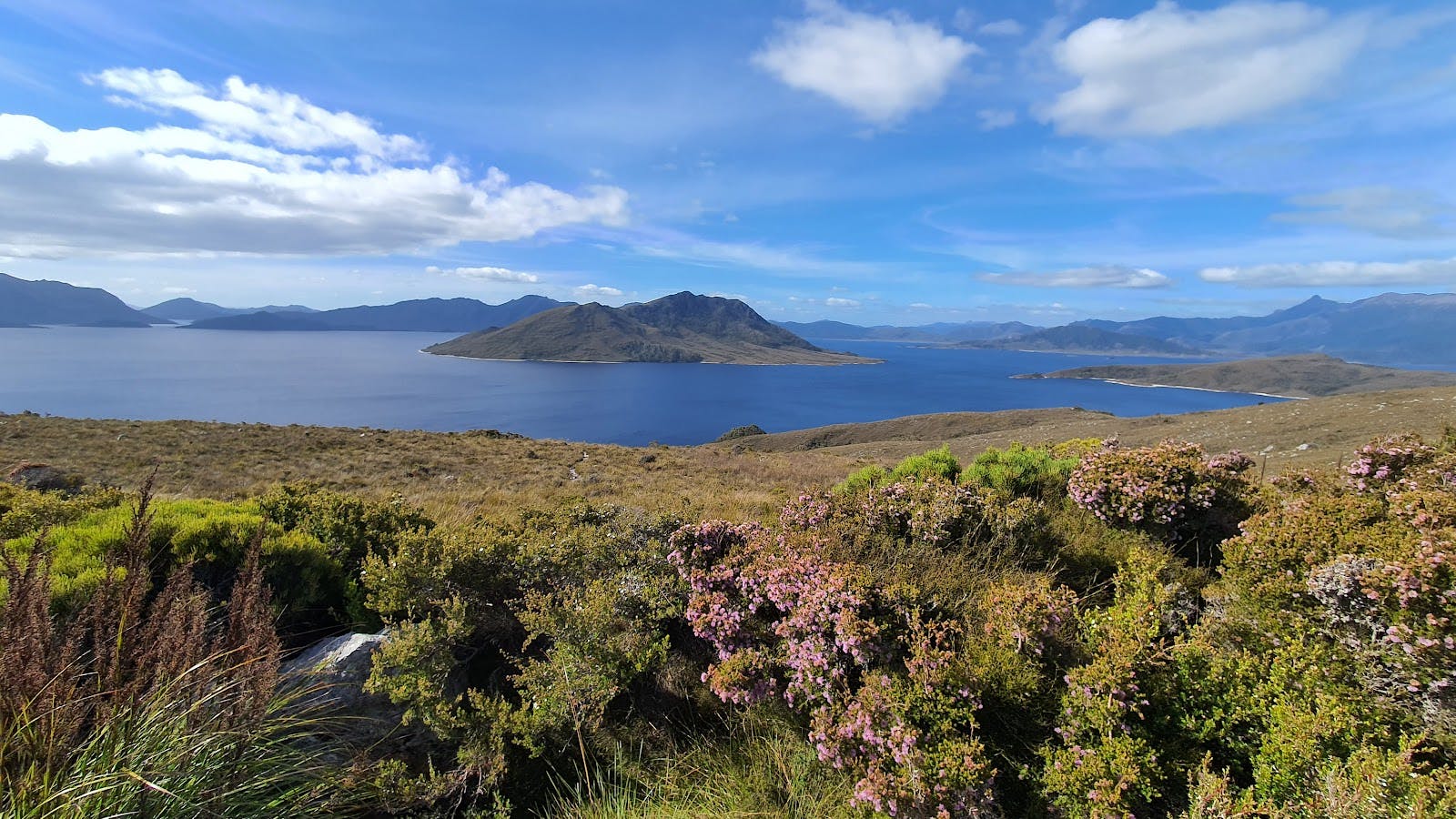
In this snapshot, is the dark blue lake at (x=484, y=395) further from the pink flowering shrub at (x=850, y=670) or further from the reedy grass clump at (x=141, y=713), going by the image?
the reedy grass clump at (x=141, y=713)

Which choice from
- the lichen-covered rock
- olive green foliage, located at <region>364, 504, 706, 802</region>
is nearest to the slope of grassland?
olive green foliage, located at <region>364, 504, 706, 802</region>

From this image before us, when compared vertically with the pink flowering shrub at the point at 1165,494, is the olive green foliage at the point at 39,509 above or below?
below

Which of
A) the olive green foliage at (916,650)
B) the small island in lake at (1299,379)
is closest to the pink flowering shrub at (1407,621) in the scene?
the olive green foliage at (916,650)

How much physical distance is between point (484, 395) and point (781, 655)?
13593cm

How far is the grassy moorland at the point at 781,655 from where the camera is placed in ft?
8.68

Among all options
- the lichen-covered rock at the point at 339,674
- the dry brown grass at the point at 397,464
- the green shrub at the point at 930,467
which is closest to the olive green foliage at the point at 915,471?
the green shrub at the point at 930,467

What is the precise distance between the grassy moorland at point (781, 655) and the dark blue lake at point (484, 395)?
274 ft

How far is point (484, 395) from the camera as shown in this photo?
12825 cm

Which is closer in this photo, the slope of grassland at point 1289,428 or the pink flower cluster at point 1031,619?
the pink flower cluster at point 1031,619

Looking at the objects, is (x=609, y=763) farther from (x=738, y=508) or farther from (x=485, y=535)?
(x=738, y=508)

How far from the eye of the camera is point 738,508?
338 inches

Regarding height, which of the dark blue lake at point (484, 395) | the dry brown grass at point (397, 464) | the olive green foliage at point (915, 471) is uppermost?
the olive green foliage at point (915, 471)

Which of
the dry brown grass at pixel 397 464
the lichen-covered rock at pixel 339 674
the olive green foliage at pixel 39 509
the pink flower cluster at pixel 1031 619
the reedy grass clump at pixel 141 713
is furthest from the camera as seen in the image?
the dry brown grass at pixel 397 464

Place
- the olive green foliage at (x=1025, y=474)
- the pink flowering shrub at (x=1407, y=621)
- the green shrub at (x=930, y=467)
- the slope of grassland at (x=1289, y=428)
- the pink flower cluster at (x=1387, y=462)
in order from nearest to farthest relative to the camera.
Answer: the pink flowering shrub at (x=1407, y=621), the pink flower cluster at (x=1387, y=462), the olive green foliage at (x=1025, y=474), the green shrub at (x=930, y=467), the slope of grassland at (x=1289, y=428)
